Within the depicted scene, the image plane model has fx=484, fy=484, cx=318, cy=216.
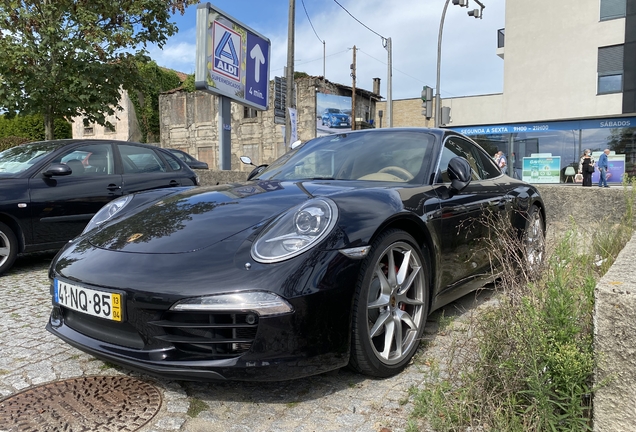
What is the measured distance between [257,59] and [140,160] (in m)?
6.80

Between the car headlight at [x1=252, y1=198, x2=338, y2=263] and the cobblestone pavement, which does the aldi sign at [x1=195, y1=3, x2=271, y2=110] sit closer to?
the cobblestone pavement

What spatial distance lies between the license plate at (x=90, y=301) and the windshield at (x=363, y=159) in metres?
1.57

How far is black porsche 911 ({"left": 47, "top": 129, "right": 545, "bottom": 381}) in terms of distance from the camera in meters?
1.99

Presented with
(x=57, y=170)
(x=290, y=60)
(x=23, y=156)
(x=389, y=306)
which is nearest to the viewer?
(x=389, y=306)

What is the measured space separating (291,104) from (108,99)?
24.5 feet

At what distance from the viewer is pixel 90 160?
18.5ft

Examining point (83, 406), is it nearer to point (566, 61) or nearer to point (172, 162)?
point (172, 162)

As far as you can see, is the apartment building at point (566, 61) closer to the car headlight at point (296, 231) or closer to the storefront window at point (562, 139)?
the storefront window at point (562, 139)

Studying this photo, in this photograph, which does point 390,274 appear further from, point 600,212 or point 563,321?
point 600,212

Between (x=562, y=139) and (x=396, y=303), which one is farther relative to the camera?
(x=562, y=139)

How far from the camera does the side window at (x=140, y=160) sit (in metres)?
6.00

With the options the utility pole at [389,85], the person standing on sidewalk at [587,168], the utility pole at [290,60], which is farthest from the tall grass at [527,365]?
the utility pole at [389,85]

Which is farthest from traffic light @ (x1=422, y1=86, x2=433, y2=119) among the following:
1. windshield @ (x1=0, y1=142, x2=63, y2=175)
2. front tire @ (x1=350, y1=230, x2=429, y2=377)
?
front tire @ (x1=350, y1=230, x2=429, y2=377)

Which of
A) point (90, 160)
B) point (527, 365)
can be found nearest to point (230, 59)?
point (90, 160)
